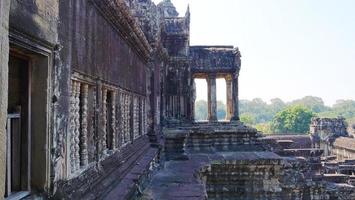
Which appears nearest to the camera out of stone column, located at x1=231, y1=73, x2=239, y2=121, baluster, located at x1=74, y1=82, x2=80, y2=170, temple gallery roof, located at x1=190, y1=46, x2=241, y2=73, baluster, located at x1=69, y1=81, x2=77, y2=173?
baluster, located at x1=69, y1=81, x2=77, y2=173

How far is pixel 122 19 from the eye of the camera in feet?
19.0

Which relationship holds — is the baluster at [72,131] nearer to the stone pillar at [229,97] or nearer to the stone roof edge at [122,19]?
the stone roof edge at [122,19]

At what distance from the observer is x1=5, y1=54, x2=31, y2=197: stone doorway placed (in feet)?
9.34

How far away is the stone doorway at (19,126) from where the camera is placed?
2848mm

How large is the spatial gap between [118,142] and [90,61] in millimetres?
2279

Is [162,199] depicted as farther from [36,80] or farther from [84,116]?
[36,80]

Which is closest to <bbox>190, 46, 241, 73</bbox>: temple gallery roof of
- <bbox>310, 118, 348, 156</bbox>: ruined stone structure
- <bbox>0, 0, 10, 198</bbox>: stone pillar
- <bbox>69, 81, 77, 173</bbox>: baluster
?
<bbox>69, 81, 77, 173</bbox>: baluster

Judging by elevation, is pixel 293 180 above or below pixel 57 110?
below

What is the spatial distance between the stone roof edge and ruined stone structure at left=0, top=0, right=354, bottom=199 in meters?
0.02

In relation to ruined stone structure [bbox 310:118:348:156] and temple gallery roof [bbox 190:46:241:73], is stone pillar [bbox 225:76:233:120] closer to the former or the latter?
temple gallery roof [bbox 190:46:241:73]

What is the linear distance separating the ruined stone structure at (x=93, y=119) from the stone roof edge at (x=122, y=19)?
2 centimetres

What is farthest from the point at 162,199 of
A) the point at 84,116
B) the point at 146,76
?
the point at 146,76

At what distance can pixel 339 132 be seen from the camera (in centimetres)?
4125

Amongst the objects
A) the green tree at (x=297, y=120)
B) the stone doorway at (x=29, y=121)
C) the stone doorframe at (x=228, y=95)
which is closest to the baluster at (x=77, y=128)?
the stone doorway at (x=29, y=121)
